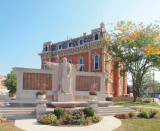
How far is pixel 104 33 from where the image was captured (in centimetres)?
3450

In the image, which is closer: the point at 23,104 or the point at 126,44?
the point at 23,104

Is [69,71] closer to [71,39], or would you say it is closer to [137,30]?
[137,30]

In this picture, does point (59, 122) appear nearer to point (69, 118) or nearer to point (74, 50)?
point (69, 118)

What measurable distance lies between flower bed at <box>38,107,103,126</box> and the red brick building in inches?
800

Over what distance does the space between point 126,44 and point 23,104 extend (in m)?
20.0

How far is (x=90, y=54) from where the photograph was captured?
117 feet

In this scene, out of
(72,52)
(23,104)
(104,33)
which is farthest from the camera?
(72,52)

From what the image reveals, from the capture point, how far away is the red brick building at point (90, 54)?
34094 millimetres

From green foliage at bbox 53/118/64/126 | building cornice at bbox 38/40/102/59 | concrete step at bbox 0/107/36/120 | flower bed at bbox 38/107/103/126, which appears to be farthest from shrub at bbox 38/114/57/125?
building cornice at bbox 38/40/102/59

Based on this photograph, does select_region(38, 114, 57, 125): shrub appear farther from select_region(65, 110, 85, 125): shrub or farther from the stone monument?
the stone monument

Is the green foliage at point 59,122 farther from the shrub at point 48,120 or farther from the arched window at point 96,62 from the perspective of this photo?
the arched window at point 96,62

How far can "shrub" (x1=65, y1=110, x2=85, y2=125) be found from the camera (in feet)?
A: 31.4

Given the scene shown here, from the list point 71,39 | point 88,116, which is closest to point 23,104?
point 88,116

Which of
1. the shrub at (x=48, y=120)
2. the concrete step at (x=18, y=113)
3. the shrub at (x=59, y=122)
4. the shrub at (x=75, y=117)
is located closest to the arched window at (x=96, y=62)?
the concrete step at (x=18, y=113)
